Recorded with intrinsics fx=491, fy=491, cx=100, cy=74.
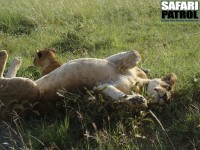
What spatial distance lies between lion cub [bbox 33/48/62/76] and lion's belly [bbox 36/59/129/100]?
495 millimetres

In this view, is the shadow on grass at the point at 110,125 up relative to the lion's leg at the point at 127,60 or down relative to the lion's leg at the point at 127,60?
down

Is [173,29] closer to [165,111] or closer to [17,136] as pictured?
[165,111]

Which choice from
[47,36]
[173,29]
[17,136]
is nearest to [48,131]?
[17,136]

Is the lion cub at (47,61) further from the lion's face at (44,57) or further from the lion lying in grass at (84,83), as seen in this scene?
the lion lying in grass at (84,83)

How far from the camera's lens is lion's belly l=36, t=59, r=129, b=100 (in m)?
4.82

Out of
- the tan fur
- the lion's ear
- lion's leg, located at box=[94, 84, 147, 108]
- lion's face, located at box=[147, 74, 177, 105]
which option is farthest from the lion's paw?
the tan fur

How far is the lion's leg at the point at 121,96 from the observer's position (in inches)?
173

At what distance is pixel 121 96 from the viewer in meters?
4.57

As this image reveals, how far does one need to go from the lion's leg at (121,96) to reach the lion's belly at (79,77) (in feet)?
0.47

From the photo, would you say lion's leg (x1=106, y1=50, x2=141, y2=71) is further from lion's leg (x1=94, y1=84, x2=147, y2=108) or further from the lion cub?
the lion cub

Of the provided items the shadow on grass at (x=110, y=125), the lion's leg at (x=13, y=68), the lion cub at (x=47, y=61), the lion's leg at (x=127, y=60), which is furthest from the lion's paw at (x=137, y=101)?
the lion's leg at (x=13, y=68)

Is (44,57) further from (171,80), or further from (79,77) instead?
(171,80)

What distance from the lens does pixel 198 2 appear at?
994cm

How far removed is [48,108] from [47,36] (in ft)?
11.6
